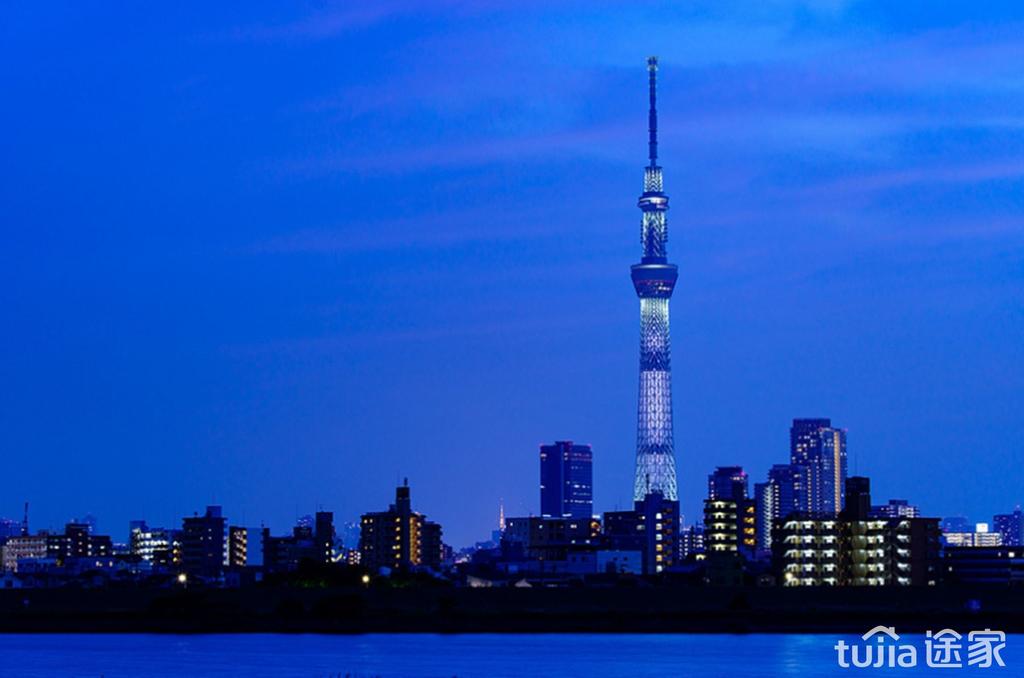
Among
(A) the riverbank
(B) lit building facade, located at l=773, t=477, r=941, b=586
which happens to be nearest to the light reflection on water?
(A) the riverbank

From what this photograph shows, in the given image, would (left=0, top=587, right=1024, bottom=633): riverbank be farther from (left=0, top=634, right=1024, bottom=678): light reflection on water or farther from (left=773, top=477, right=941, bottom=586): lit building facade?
(left=773, top=477, right=941, bottom=586): lit building facade

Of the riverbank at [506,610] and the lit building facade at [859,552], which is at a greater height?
the lit building facade at [859,552]

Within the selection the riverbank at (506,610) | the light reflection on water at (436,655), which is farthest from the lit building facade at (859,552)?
the light reflection on water at (436,655)

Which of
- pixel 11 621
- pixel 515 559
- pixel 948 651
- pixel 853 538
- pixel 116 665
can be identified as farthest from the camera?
pixel 515 559

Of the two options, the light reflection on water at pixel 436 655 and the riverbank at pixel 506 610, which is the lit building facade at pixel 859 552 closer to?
the riverbank at pixel 506 610

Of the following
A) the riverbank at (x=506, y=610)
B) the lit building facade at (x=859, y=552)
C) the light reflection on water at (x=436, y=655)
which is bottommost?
the light reflection on water at (x=436, y=655)

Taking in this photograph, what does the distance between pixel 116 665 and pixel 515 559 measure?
101 meters

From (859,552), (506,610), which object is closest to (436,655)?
(506,610)

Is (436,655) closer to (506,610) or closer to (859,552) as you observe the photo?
(506,610)

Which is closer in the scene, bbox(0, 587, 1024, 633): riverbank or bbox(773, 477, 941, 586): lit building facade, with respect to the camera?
bbox(0, 587, 1024, 633): riverbank

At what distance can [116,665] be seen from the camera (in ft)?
271

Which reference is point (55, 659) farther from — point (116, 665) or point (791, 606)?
point (791, 606)

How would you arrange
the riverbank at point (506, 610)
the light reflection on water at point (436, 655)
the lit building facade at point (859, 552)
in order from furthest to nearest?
the lit building facade at point (859, 552) < the riverbank at point (506, 610) < the light reflection on water at point (436, 655)

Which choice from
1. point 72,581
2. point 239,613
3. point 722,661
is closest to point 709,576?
point 239,613
